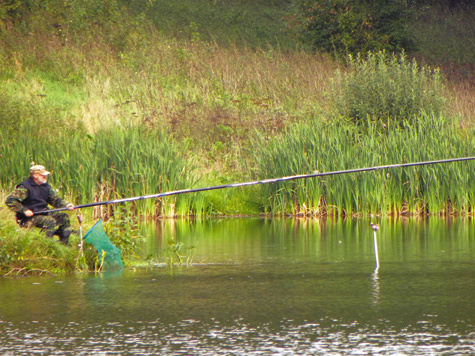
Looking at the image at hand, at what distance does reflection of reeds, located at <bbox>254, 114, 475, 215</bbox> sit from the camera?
1698 cm

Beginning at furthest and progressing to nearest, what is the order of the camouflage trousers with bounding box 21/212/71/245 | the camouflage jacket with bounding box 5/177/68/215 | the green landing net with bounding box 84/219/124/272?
the camouflage trousers with bounding box 21/212/71/245, the camouflage jacket with bounding box 5/177/68/215, the green landing net with bounding box 84/219/124/272

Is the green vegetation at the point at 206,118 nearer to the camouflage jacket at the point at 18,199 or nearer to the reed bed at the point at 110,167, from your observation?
the reed bed at the point at 110,167

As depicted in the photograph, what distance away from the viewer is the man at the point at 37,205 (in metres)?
9.92

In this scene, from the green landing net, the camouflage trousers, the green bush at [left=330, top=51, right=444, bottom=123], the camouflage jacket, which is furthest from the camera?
the green bush at [left=330, top=51, right=444, bottom=123]

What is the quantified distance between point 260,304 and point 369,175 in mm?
10019

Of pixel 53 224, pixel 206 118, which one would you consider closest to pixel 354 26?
pixel 206 118

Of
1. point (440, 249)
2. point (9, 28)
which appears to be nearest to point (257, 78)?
point (9, 28)

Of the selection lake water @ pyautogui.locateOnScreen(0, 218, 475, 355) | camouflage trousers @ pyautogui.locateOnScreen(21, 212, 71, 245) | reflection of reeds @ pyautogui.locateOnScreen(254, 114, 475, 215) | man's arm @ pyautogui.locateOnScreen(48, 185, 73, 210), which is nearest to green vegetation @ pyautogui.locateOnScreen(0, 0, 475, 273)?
reflection of reeds @ pyautogui.locateOnScreen(254, 114, 475, 215)

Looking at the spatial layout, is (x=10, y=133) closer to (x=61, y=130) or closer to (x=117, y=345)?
(x=61, y=130)

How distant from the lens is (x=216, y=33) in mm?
33281

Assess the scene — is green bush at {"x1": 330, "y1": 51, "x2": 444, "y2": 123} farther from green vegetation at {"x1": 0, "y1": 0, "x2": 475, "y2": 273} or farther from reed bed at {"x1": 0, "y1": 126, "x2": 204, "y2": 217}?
reed bed at {"x1": 0, "y1": 126, "x2": 204, "y2": 217}

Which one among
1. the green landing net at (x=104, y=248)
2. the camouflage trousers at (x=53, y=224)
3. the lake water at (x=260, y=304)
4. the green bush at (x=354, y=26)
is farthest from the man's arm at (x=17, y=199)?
the green bush at (x=354, y=26)

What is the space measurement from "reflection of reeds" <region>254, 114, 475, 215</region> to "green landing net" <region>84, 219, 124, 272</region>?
7.84 m

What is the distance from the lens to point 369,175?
17016 millimetres
